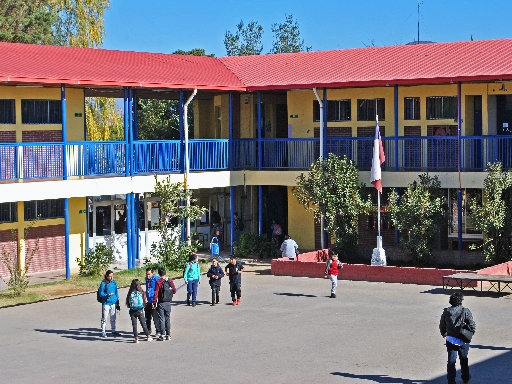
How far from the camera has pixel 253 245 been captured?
106ft

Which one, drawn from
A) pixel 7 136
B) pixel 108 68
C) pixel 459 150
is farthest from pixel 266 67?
pixel 7 136

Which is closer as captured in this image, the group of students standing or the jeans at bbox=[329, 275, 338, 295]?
the group of students standing

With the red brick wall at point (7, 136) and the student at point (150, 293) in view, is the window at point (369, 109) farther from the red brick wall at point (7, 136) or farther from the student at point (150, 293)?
the student at point (150, 293)

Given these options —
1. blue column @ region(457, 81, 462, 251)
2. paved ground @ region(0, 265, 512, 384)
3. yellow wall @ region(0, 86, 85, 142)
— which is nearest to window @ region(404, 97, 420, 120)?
blue column @ region(457, 81, 462, 251)

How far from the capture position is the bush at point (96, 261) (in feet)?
93.2

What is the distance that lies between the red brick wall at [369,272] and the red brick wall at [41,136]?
23.5 feet

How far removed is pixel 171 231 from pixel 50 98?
200 inches

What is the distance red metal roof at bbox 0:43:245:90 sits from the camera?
2692 cm

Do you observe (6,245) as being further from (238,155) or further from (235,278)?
(238,155)

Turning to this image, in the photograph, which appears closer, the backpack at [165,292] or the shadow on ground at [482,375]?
the shadow on ground at [482,375]

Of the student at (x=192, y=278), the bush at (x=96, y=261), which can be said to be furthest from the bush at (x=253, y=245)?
the student at (x=192, y=278)

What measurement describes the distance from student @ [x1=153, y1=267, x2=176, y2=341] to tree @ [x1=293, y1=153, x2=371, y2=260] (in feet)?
33.4

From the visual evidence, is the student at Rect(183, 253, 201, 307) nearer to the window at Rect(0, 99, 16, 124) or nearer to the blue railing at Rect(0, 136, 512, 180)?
the blue railing at Rect(0, 136, 512, 180)

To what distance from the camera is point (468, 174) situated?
2864 centimetres
